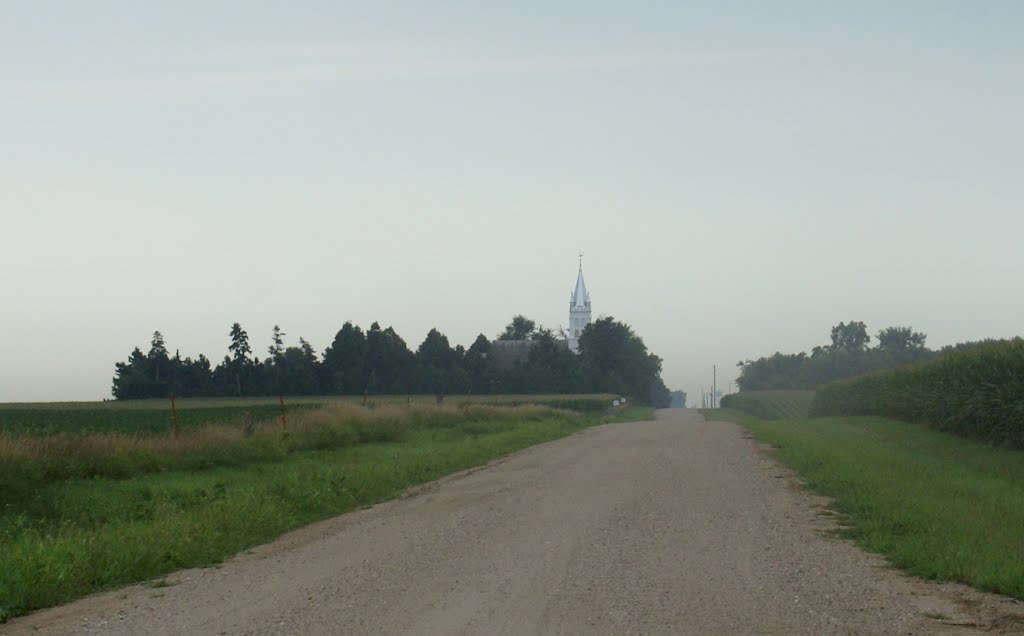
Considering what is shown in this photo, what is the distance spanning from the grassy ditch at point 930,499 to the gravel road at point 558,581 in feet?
1.52

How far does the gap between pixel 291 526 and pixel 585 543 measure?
511 cm

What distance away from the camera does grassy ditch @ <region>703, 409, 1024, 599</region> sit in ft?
35.7

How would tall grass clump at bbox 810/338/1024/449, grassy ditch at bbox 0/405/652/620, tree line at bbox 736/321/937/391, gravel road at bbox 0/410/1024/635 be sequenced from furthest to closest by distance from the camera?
tree line at bbox 736/321/937/391 → tall grass clump at bbox 810/338/1024/449 → grassy ditch at bbox 0/405/652/620 → gravel road at bbox 0/410/1024/635

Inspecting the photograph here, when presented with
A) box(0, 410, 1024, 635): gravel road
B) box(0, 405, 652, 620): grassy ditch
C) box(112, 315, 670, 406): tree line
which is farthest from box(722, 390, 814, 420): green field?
box(0, 410, 1024, 635): gravel road

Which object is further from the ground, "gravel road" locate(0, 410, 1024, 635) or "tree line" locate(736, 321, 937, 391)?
"tree line" locate(736, 321, 937, 391)

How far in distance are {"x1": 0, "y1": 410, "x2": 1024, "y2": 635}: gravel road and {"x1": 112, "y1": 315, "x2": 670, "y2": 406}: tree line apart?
50.3 meters

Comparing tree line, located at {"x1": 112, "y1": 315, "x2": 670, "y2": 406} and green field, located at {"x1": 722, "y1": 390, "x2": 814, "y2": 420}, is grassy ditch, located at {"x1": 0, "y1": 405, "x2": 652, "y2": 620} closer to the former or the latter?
tree line, located at {"x1": 112, "y1": 315, "x2": 670, "y2": 406}

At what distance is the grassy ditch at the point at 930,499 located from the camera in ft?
35.7

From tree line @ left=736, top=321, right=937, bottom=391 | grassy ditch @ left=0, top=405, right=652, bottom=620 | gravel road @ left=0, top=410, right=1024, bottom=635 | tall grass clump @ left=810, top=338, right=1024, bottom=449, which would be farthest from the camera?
tree line @ left=736, top=321, right=937, bottom=391

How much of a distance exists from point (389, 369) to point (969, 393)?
7838 centimetres

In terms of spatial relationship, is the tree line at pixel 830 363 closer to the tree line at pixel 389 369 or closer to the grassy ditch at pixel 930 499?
the tree line at pixel 389 369

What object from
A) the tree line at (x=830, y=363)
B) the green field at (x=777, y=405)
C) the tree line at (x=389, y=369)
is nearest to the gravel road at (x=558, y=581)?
the tree line at (x=389, y=369)

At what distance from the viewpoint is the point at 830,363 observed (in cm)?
15025

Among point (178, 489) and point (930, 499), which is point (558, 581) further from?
point (178, 489)
